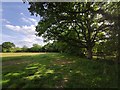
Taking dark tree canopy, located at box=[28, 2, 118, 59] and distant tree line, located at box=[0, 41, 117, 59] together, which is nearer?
distant tree line, located at box=[0, 41, 117, 59]

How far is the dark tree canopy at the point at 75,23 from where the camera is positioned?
13828 mm

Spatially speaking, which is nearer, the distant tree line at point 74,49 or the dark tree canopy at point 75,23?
the distant tree line at point 74,49

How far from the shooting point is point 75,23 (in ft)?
63.6

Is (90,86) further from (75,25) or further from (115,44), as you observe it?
(75,25)

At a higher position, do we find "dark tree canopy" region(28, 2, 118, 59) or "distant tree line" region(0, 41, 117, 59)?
"dark tree canopy" region(28, 2, 118, 59)

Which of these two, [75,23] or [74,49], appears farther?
[74,49]

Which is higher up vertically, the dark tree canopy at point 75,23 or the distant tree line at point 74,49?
the dark tree canopy at point 75,23

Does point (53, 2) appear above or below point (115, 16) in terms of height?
above

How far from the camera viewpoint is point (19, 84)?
23.9ft

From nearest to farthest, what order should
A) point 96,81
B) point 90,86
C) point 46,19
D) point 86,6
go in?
point 90,86
point 96,81
point 46,19
point 86,6

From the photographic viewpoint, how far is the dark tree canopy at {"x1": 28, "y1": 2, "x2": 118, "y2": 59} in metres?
13.8

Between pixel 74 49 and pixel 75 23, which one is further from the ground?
pixel 75 23

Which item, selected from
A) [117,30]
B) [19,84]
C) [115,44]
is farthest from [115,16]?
[19,84]

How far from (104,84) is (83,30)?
13.6m
